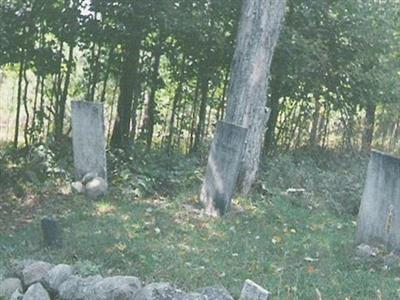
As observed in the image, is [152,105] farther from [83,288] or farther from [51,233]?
[83,288]

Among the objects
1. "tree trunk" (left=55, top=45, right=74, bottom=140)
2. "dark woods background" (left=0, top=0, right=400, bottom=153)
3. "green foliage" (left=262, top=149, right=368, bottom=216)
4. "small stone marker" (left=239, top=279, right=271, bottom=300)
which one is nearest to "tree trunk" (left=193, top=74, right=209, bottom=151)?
"dark woods background" (left=0, top=0, right=400, bottom=153)

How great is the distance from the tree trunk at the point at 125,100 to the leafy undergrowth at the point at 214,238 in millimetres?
2307

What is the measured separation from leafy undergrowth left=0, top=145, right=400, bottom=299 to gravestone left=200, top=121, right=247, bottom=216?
9.9 inches

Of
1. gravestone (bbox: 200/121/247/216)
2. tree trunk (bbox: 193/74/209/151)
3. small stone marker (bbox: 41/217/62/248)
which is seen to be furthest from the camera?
tree trunk (bbox: 193/74/209/151)

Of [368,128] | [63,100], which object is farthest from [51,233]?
[368,128]

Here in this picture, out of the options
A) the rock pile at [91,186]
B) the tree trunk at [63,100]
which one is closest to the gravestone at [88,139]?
the rock pile at [91,186]

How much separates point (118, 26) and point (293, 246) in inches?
265

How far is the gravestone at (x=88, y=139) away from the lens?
10156 millimetres

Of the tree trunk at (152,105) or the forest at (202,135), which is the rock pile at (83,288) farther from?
the tree trunk at (152,105)

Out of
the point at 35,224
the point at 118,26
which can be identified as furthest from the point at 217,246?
the point at 118,26

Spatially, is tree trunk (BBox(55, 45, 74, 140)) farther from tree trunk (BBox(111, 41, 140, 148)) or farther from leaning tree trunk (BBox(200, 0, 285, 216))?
leaning tree trunk (BBox(200, 0, 285, 216))

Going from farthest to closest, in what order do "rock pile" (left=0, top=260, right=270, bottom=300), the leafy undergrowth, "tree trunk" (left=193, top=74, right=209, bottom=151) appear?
1. "tree trunk" (left=193, top=74, right=209, bottom=151)
2. the leafy undergrowth
3. "rock pile" (left=0, top=260, right=270, bottom=300)

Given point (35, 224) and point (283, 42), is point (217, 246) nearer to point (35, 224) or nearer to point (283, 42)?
point (35, 224)

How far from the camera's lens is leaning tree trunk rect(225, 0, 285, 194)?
10031mm
